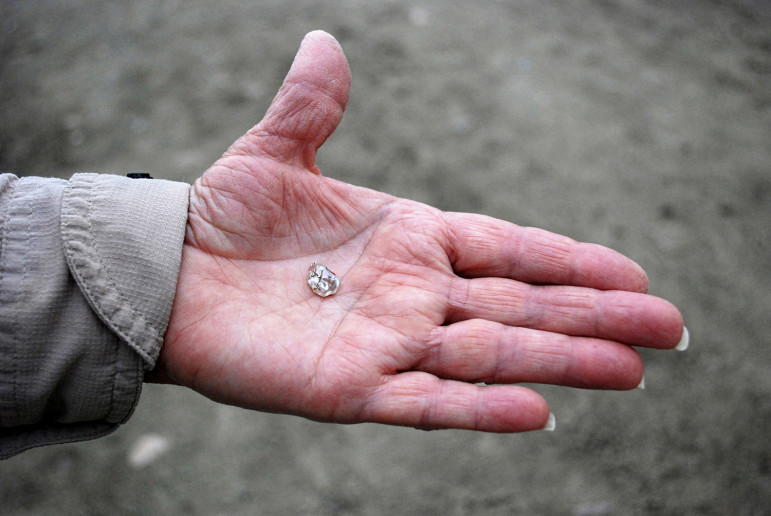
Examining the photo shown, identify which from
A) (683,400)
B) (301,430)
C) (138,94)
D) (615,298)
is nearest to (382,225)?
(615,298)

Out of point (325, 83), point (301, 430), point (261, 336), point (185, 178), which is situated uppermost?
point (325, 83)

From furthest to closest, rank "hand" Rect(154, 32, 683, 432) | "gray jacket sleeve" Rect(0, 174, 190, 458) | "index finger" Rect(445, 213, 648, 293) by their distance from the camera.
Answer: "index finger" Rect(445, 213, 648, 293) → "hand" Rect(154, 32, 683, 432) → "gray jacket sleeve" Rect(0, 174, 190, 458)

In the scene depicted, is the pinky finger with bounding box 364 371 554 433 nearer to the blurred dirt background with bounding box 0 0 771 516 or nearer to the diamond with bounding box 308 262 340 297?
the diamond with bounding box 308 262 340 297

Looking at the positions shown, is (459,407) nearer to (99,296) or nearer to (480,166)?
(99,296)

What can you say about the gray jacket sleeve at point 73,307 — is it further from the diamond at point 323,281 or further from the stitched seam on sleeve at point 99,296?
the diamond at point 323,281

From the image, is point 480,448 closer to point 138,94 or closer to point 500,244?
point 500,244

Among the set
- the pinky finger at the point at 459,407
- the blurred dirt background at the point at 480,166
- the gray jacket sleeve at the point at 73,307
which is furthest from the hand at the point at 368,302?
the blurred dirt background at the point at 480,166

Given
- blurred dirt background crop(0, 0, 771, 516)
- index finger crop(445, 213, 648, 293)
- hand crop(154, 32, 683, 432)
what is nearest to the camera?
hand crop(154, 32, 683, 432)

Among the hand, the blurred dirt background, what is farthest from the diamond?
the blurred dirt background

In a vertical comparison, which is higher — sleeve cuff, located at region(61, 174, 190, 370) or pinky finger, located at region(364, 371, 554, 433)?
sleeve cuff, located at region(61, 174, 190, 370)
